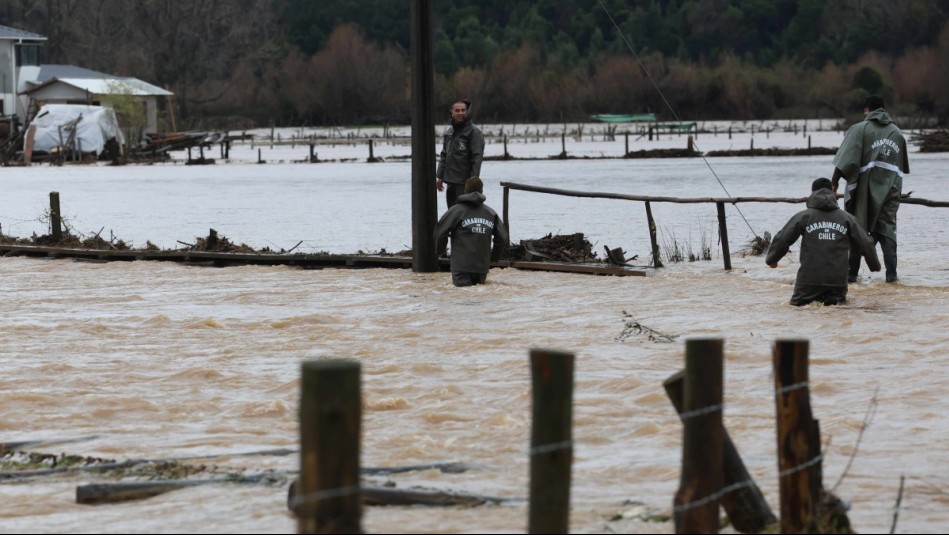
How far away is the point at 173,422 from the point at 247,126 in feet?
319

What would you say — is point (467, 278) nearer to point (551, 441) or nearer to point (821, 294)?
point (821, 294)

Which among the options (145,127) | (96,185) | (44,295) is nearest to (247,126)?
(145,127)

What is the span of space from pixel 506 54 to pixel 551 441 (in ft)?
334

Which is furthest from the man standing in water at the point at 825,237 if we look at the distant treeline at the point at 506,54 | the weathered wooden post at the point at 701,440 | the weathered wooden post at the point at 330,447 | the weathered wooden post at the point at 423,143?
the distant treeline at the point at 506,54

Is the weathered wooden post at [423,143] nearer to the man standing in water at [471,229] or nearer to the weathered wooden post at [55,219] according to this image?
the man standing in water at [471,229]

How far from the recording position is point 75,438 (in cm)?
919

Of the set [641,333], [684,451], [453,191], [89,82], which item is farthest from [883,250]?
[89,82]

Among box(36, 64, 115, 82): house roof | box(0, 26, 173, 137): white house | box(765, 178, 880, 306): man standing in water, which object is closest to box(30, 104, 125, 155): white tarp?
box(0, 26, 173, 137): white house

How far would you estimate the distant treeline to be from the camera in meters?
Answer: 103

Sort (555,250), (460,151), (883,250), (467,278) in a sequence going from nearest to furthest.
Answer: (883,250) < (467,278) < (460,151) < (555,250)

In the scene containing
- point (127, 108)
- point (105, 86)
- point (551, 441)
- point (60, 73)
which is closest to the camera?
point (551, 441)

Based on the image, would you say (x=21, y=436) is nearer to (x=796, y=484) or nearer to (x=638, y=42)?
(x=796, y=484)

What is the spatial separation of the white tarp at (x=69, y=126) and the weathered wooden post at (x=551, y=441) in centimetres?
6697

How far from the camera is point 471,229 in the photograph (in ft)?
50.5
